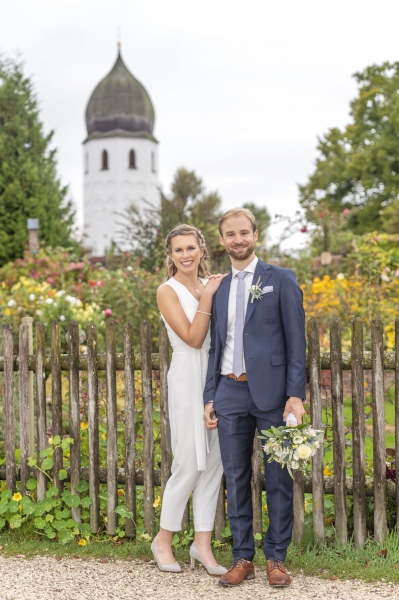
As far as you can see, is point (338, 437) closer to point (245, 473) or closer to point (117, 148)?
point (245, 473)

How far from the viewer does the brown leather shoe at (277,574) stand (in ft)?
12.4

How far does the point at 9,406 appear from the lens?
483cm

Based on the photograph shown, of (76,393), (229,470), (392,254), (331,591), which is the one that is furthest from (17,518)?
(392,254)

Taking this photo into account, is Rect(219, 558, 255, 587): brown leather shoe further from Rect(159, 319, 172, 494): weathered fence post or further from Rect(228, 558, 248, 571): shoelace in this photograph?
Rect(159, 319, 172, 494): weathered fence post

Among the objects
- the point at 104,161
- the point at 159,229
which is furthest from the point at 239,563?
the point at 104,161

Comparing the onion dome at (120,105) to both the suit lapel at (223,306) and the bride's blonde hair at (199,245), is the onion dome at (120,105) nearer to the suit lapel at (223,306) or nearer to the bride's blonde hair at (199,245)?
the bride's blonde hair at (199,245)

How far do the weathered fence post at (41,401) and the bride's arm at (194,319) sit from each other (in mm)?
1062

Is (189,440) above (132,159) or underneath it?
underneath

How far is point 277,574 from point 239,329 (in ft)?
4.08

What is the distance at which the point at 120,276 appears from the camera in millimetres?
11922

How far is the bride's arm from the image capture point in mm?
3988

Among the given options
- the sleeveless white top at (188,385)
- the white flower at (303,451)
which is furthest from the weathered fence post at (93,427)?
the white flower at (303,451)

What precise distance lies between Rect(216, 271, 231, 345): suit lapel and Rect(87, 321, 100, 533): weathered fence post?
981mm

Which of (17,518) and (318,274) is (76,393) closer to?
(17,518)
